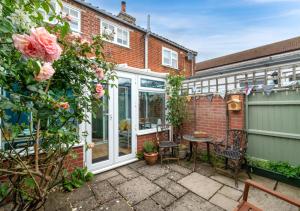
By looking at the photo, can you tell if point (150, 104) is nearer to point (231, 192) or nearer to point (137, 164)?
point (137, 164)

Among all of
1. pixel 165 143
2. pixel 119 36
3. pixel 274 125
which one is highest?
pixel 119 36

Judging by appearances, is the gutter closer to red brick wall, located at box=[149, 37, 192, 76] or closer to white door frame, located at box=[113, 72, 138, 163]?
red brick wall, located at box=[149, 37, 192, 76]

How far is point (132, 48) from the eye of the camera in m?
6.59

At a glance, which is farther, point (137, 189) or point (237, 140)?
point (237, 140)

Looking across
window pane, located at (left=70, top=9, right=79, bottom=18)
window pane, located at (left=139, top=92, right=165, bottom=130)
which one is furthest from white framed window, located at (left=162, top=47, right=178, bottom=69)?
window pane, located at (left=70, top=9, right=79, bottom=18)

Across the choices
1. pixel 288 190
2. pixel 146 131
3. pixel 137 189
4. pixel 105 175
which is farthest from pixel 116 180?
pixel 288 190

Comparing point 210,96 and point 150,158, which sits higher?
point 210,96

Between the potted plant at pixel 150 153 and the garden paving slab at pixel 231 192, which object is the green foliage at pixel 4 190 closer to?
the potted plant at pixel 150 153

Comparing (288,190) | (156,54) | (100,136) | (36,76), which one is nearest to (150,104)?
(100,136)

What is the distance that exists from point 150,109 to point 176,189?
8.18 feet

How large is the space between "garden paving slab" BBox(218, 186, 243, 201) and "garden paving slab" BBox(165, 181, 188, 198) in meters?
0.67

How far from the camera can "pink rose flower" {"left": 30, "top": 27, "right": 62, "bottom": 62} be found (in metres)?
0.84

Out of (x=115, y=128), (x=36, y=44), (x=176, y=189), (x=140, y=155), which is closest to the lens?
(x=36, y=44)

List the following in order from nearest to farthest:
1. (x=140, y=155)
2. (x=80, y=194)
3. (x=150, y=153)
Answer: (x=80, y=194) → (x=150, y=153) → (x=140, y=155)
